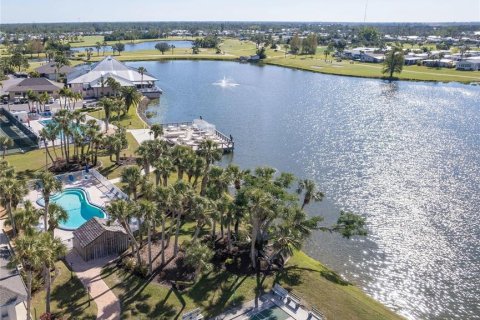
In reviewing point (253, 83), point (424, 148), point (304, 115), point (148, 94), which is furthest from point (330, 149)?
point (253, 83)

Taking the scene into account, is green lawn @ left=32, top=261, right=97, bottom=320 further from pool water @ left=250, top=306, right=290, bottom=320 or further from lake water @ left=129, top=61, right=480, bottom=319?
lake water @ left=129, top=61, right=480, bottom=319

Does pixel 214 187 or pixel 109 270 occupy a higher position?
pixel 214 187

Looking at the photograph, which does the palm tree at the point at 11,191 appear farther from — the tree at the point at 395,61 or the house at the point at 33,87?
the tree at the point at 395,61

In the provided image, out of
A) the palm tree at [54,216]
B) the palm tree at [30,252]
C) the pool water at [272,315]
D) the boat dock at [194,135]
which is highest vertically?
the palm tree at [30,252]

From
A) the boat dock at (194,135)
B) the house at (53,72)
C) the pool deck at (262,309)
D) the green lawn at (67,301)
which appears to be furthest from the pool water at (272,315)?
the house at (53,72)

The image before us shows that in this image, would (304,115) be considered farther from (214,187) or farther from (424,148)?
(214,187)

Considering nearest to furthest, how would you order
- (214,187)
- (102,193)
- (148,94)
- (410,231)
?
(214,187)
(410,231)
(102,193)
(148,94)
